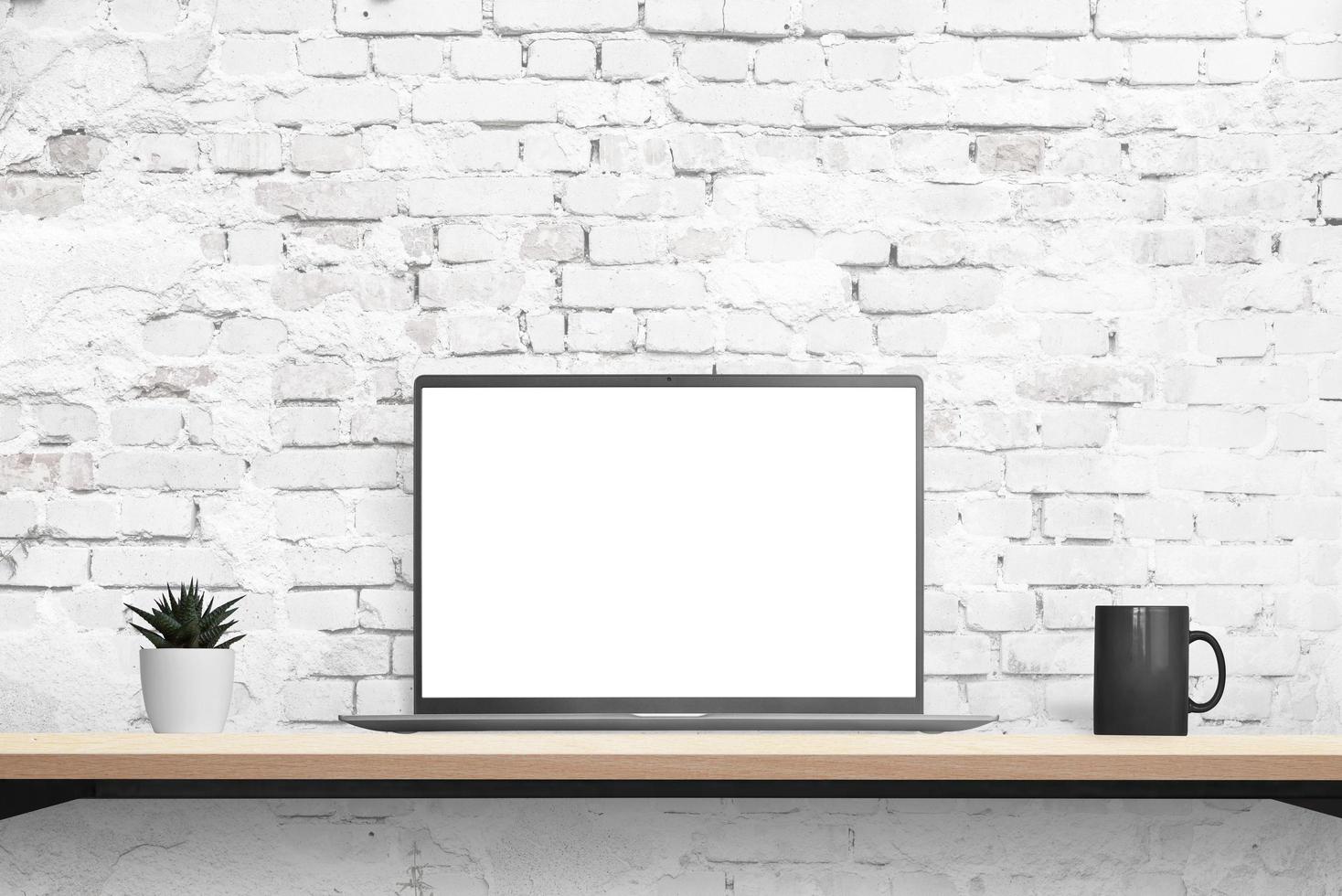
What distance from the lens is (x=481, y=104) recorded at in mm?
1772

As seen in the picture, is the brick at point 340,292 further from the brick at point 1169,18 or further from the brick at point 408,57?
the brick at point 1169,18

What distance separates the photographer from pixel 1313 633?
5.65 ft

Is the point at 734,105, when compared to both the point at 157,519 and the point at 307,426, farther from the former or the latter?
the point at 157,519

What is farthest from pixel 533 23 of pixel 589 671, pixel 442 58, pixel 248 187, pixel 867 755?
pixel 867 755

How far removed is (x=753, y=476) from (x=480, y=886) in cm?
72

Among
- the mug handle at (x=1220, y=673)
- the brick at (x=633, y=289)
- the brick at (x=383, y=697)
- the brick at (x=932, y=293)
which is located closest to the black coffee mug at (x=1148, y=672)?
the mug handle at (x=1220, y=673)

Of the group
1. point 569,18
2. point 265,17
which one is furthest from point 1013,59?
point 265,17

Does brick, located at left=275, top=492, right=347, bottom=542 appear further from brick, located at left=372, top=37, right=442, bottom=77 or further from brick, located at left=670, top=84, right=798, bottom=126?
brick, located at left=670, top=84, right=798, bottom=126

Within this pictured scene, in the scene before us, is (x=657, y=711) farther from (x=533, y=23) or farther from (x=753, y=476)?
(x=533, y=23)

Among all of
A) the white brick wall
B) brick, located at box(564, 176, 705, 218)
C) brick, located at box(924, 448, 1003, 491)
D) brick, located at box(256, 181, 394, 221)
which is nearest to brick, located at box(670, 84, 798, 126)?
the white brick wall

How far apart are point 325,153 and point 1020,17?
1.09 metres

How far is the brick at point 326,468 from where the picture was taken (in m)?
1.73

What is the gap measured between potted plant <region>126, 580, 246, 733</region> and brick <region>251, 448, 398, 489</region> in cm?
23

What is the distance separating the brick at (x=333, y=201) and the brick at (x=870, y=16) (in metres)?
0.70
